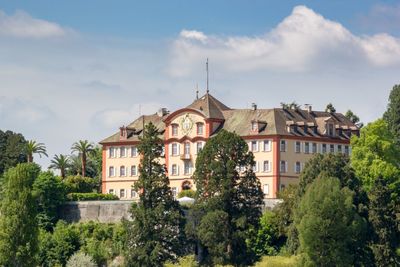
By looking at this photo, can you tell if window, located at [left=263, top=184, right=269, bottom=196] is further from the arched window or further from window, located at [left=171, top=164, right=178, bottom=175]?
window, located at [left=171, top=164, right=178, bottom=175]

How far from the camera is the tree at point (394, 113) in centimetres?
14200

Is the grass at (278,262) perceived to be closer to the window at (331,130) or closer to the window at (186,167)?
the window at (186,167)

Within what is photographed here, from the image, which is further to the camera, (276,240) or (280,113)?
(280,113)

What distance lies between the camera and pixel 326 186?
98.8 metres

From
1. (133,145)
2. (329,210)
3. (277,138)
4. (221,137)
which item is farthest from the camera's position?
(133,145)

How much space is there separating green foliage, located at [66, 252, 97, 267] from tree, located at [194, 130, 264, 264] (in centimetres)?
1040

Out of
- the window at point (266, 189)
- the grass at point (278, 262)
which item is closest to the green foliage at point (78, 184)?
the window at point (266, 189)

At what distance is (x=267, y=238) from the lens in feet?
364

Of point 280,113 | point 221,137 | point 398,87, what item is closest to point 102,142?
point 280,113

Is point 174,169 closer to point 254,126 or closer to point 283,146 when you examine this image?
point 254,126

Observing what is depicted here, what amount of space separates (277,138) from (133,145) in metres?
18.3

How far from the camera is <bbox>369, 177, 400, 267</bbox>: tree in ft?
333

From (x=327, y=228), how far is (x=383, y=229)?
654cm

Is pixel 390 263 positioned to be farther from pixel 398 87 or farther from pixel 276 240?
pixel 398 87
